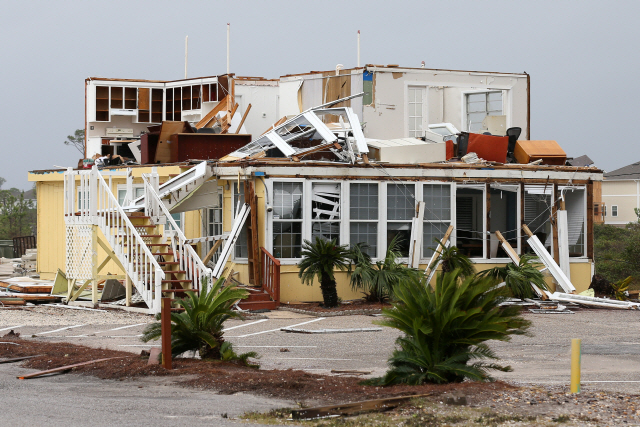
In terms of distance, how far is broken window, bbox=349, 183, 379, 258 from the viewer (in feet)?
59.5

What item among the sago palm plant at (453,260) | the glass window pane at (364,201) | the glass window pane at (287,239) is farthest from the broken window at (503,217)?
the glass window pane at (287,239)

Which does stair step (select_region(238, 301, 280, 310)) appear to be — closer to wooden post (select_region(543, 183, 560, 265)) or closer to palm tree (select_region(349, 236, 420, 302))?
palm tree (select_region(349, 236, 420, 302))

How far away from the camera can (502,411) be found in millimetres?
7141

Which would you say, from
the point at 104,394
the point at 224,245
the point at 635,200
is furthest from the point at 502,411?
the point at 635,200

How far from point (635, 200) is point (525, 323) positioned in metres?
63.6

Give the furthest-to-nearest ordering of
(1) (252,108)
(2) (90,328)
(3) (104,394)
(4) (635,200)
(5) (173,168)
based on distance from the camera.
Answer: (4) (635,200) → (1) (252,108) → (5) (173,168) → (2) (90,328) → (3) (104,394)

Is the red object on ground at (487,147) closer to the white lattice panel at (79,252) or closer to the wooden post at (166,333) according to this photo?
the white lattice panel at (79,252)

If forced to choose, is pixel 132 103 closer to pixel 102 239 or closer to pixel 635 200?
pixel 102 239

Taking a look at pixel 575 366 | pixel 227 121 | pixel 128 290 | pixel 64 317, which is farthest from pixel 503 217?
pixel 575 366

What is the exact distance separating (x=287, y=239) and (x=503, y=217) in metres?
5.83

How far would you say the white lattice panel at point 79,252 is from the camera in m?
17.1

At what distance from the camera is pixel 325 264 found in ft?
53.9

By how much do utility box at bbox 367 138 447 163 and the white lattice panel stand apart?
6442 millimetres

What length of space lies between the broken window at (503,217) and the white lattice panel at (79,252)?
8.88 metres
